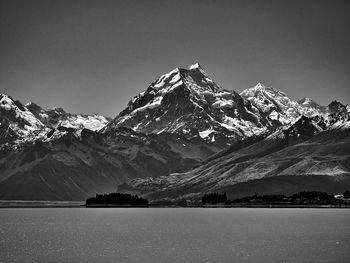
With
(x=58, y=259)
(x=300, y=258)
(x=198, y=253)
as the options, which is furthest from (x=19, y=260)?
(x=300, y=258)

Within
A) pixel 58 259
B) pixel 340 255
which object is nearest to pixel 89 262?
pixel 58 259

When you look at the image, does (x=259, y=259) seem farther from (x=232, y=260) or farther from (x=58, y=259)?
(x=58, y=259)

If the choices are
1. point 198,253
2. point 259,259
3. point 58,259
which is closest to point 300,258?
point 259,259

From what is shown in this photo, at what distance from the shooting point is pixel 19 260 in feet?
539

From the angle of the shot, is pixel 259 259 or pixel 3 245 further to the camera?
pixel 3 245

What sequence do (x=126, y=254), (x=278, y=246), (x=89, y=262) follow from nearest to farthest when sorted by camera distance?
(x=89, y=262), (x=126, y=254), (x=278, y=246)

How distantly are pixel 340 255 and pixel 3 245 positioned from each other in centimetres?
8784

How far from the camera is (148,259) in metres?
168

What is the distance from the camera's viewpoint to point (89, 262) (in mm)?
162875

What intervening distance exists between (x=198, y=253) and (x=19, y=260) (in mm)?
43235

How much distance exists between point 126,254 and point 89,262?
17.4 meters

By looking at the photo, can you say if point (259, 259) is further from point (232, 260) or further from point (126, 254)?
point (126, 254)

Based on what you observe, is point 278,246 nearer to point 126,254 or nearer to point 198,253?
point 198,253

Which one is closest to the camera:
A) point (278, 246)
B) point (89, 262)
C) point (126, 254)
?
point (89, 262)
